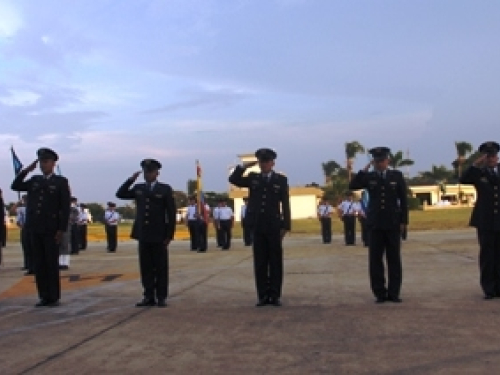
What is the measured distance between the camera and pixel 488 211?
8.66 m

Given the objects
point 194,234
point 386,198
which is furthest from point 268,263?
point 194,234

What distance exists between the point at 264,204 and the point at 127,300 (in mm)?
2360

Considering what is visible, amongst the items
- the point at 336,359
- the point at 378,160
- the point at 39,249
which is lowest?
the point at 336,359

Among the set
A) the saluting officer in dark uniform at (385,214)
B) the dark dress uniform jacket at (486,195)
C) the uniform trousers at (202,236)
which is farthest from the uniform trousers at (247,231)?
the dark dress uniform jacket at (486,195)

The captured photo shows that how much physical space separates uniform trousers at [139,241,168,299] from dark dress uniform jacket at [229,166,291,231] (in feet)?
3.94

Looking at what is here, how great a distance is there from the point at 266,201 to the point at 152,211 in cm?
147

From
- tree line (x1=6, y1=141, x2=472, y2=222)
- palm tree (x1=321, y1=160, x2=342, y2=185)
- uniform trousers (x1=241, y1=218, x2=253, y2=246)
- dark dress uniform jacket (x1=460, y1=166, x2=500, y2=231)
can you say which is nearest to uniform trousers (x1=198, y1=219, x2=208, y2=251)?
uniform trousers (x1=241, y1=218, x2=253, y2=246)

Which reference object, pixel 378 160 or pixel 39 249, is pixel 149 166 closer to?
pixel 39 249

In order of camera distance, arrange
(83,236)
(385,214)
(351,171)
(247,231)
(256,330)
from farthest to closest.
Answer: (351,171) < (83,236) < (247,231) < (385,214) < (256,330)

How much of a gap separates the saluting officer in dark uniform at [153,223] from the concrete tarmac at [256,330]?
410mm

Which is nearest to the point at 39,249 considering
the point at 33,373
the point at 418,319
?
the point at 33,373

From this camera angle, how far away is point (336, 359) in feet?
17.7

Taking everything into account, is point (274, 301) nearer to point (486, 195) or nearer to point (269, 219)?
point (269, 219)

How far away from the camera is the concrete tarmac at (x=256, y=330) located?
5.32 m
